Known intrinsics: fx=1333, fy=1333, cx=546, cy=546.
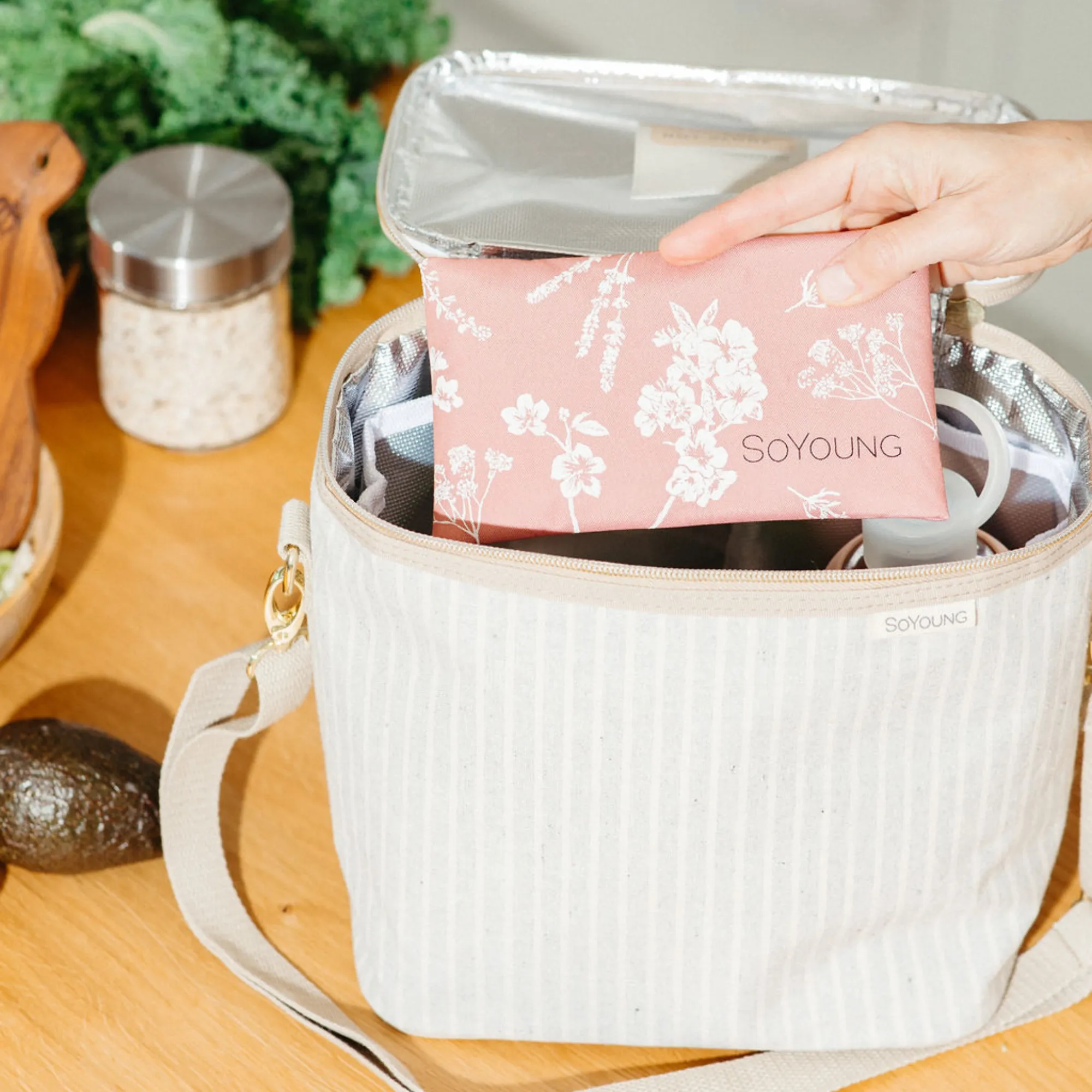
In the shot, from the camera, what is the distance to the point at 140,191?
0.71 m

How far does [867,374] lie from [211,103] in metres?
0.50

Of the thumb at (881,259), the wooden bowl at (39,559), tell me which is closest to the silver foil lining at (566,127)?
the thumb at (881,259)

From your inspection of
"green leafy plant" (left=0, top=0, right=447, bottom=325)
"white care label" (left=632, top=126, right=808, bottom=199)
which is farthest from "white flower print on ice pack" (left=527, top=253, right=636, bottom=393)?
"green leafy plant" (left=0, top=0, right=447, bottom=325)

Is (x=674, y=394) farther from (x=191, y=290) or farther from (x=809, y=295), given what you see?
(x=191, y=290)

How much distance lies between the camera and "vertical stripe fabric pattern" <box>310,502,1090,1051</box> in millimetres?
451

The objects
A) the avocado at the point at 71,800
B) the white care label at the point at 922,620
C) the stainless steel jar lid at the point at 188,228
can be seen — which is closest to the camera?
the white care label at the point at 922,620

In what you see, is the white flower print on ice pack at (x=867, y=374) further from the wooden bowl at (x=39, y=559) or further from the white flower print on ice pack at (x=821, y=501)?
the wooden bowl at (x=39, y=559)

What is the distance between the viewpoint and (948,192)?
0.51 metres

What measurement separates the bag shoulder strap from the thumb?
0.71 ft

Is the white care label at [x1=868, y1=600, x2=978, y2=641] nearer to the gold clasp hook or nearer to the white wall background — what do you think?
the gold clasp hook

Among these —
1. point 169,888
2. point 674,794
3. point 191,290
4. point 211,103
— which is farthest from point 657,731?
point 211,103

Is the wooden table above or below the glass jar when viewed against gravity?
below

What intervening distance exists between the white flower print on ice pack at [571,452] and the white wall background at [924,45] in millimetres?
324

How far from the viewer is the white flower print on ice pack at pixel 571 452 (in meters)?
0.46
